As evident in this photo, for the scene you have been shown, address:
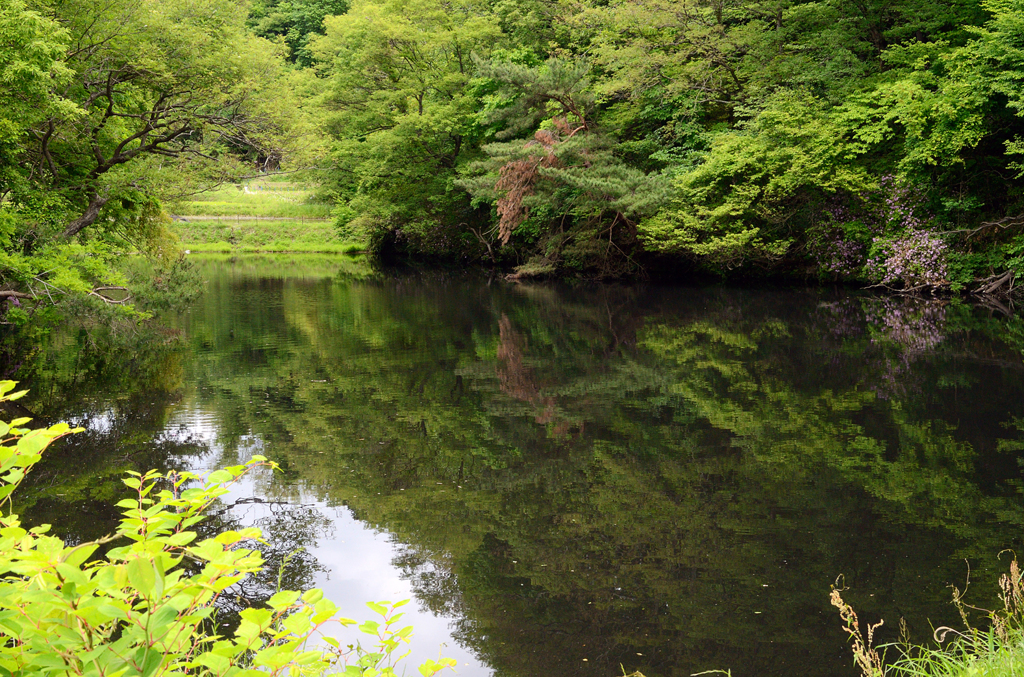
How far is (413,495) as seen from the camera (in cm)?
622

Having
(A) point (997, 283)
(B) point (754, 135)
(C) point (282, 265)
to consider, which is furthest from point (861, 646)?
(C) point (282, 265)

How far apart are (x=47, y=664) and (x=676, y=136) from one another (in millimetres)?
21929

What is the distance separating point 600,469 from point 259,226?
3889cm

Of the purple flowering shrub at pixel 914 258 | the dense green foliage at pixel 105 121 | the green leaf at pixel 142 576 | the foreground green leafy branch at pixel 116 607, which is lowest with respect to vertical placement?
the purple flowering shrub at pixel 914 258

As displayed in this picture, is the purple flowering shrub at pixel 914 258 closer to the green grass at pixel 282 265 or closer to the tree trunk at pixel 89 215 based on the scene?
the tree trunk at pixel 89 215

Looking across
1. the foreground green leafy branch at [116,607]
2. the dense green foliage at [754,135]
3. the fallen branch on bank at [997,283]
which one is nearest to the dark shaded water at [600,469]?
the fallen branch on bank at [997,283]

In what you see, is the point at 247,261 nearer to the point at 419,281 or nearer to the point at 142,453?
the point at 419,281

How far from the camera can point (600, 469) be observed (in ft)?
22.1

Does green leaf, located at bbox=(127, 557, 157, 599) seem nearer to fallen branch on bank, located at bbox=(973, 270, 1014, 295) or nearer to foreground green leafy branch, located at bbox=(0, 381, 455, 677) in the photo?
foreground green leafy branch, located at bbox=(0, 381, 455, 677)

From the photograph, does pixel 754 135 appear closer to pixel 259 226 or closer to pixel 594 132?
pixel 594 132

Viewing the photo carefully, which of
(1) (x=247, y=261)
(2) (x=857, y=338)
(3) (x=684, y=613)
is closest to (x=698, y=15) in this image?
(2) (x=857, y=338)

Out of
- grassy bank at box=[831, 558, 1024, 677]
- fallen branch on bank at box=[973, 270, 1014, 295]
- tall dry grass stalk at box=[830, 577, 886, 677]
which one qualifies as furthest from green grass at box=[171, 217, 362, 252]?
tall dry grass stalk at box=[830, 577, 886, 677]

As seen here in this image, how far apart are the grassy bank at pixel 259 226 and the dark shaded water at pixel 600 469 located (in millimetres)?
27856

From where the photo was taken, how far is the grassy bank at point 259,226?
40.9 m
